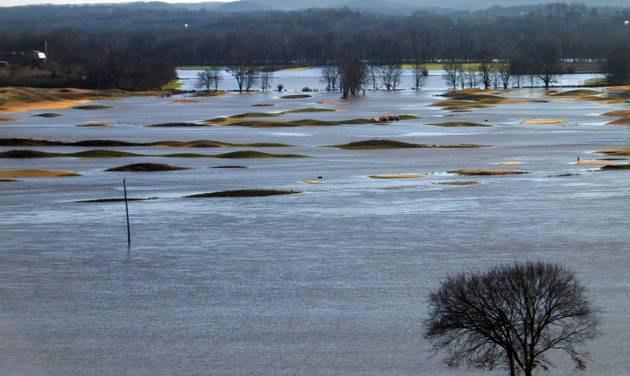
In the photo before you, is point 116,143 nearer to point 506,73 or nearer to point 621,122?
point 621,122

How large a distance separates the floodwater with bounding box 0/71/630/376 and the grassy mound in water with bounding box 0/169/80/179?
1.21 meters

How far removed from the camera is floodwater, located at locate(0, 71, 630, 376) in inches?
942

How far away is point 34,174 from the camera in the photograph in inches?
2159

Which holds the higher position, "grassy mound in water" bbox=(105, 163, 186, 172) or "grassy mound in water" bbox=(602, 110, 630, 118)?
"grassy mound in water" bbox=(105, 163, 186, 172)

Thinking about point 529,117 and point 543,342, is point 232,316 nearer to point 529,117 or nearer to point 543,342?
point 543,342

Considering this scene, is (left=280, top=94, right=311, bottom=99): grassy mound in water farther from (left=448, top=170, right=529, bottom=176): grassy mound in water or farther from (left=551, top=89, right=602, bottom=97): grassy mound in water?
(left=448, top=170, right=529, bottom=176): grassy mound in water

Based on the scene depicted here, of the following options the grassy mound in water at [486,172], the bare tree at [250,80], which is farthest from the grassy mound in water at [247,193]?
the bare tree at [250,80]

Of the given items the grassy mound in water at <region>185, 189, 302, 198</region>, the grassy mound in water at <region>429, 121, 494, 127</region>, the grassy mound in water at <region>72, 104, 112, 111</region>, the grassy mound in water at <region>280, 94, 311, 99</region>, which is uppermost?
the grassy mound in water at <region>72, 104, 112, 111</region>

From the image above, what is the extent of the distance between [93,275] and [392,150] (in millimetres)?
36774

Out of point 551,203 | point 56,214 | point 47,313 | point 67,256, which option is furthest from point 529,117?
point 47,313

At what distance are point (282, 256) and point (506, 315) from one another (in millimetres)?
13152

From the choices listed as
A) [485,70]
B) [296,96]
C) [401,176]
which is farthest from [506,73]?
[401,176]

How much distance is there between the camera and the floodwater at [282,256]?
23.9m

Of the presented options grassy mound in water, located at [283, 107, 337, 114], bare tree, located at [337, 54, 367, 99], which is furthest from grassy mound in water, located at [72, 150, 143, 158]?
bare tree, located at [337, 54, 367, 99]
